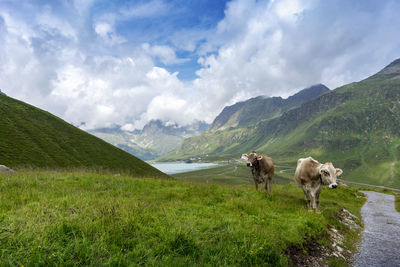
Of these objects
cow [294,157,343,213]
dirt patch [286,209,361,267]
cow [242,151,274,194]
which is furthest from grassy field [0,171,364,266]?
cow [242,151,274,194]

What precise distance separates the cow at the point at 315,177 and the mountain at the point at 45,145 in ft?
113

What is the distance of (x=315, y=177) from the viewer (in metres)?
12.3

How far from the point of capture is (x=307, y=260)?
6.67 m

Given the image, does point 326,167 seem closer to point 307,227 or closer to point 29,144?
point 307,227

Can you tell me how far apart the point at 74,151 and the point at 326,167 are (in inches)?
2706

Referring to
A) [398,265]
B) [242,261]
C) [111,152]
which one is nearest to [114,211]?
[242,261]

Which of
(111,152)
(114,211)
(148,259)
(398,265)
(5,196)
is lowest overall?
(398,265)

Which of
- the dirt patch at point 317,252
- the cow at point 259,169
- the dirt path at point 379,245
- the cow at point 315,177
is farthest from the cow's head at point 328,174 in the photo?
the cow at point 259,169

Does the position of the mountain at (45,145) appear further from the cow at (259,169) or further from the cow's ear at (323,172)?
the cow's ear at (323,172)

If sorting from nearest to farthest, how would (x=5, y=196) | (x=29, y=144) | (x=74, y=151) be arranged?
1. (x=5, y=196)
2. (x=29, y=144)
3. (x=74, y=151)

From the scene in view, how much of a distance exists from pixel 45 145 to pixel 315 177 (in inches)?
2658

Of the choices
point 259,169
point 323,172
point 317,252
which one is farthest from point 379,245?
point 259,169

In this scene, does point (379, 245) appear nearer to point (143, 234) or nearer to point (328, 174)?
point (328, 174)

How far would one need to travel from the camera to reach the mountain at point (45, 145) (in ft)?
151
